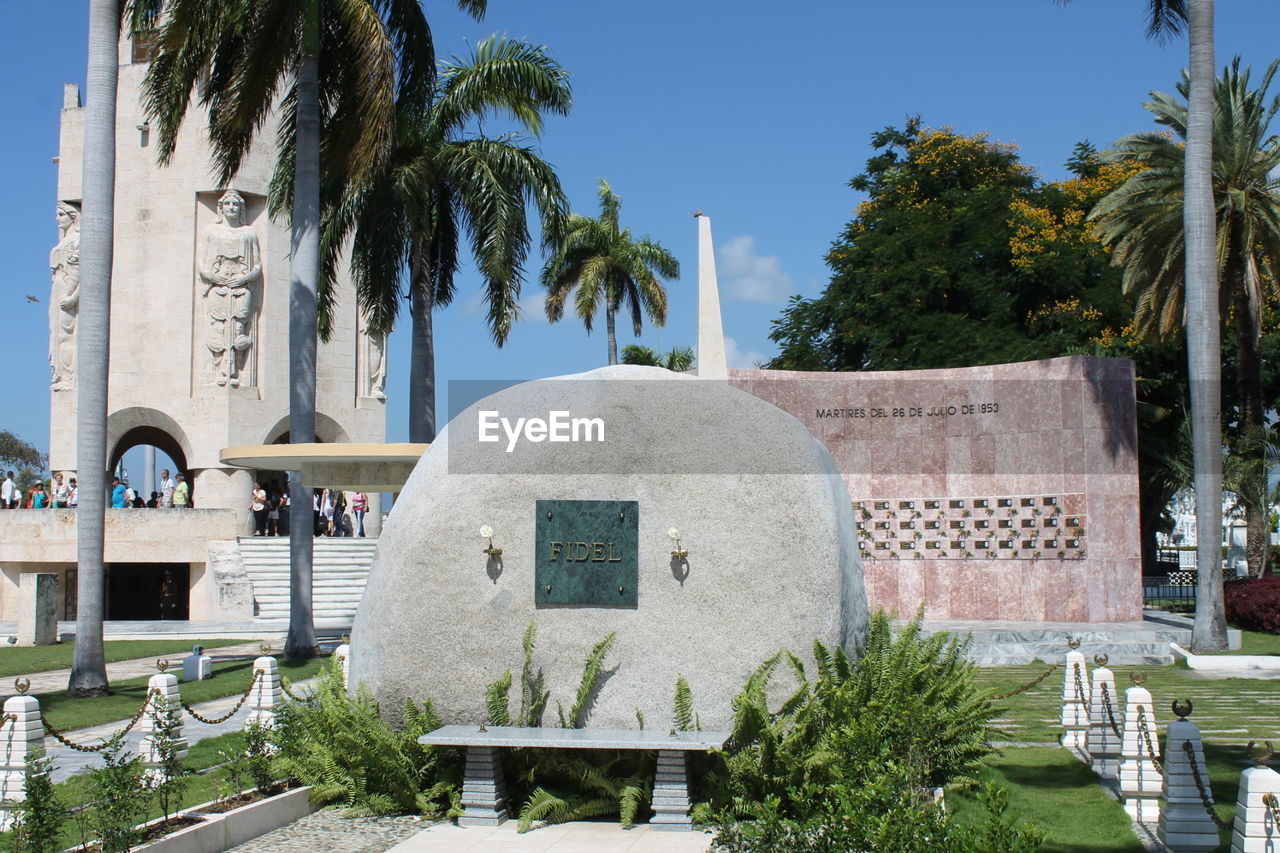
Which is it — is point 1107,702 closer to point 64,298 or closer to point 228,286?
point 228,286

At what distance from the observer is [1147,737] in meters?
8.49

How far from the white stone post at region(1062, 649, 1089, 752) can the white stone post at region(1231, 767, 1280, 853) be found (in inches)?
196

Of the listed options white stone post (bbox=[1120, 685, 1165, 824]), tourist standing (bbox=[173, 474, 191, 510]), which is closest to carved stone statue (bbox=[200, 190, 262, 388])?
tourist standing (bbox=[173, 474, 191, 510])

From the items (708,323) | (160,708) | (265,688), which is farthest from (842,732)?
(708,323)

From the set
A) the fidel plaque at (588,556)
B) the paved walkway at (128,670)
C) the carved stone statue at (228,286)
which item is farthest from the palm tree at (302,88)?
the carved stone statue at (228,286)

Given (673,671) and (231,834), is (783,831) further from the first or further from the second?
(231,834)

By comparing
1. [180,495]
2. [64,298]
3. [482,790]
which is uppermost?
[64,298]

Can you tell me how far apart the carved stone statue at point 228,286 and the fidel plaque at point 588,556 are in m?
29.3

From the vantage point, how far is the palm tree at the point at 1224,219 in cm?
2670

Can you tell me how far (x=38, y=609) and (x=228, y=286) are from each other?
1453cm

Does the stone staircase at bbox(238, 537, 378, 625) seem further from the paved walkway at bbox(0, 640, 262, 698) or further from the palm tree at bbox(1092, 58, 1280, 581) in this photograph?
the palm tree at bbox(1092, 58, 1280, 581)

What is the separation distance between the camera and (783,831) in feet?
22.1

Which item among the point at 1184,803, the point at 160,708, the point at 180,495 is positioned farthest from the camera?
the point at 180,495

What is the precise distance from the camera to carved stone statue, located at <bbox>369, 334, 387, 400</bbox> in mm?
39562
